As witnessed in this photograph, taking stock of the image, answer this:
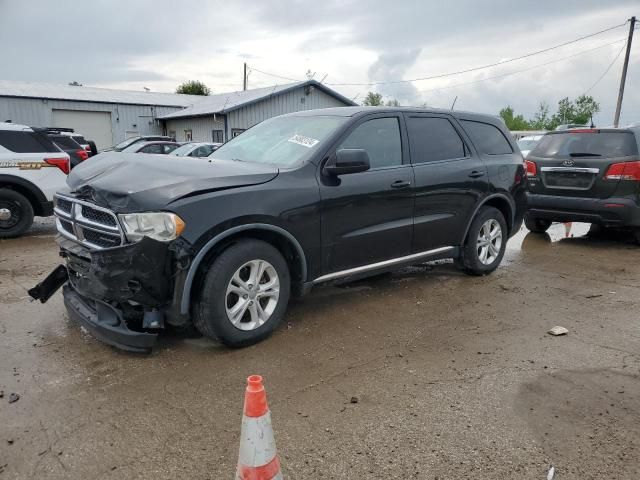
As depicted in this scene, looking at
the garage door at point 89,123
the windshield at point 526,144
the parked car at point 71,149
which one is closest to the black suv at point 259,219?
the parked car at point 71,149

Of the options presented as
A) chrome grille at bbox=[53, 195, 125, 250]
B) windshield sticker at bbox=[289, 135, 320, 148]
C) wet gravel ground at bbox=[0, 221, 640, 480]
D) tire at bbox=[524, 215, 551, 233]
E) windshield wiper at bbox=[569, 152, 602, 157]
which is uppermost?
windshield sticker at bbox=[289, 135, 320, 148]

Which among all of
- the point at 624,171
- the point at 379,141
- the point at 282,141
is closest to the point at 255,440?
the point at 282,141

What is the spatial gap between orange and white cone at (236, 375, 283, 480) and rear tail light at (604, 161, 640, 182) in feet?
22.3

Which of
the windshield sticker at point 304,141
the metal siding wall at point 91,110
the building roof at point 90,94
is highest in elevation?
the building roof at point 90,94

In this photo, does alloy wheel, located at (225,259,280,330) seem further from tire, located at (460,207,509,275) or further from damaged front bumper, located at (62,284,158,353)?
tire, located at (460,207,509,275)

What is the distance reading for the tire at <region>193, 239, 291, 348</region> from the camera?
136 inches

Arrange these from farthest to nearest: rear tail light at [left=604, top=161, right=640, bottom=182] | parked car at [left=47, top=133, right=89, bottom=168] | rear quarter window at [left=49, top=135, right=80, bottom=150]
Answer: rear quarter window at [left=49, top=135, right=80, bottom=150] → parked car at [left=47, top=133, right=89, bottom=168] → rear tail light at [left=604, top=161, right=640, bottom=182]

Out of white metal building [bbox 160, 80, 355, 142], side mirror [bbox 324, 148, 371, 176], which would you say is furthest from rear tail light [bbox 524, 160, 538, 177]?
white metal building [bbox 160, 80, 355, 142]

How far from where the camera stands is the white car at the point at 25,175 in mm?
7598

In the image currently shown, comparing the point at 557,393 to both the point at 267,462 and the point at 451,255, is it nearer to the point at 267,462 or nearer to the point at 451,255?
the point at 267,462

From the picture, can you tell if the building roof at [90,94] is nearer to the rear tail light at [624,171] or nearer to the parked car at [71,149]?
the parked car at [71,149]

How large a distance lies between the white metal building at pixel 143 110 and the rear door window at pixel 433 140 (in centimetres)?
2093

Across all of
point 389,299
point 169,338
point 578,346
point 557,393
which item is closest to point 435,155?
point 389,299

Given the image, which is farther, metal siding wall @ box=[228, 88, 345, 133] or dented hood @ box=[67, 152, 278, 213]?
metal siding wall @ box=[228, 88, 345, 133]
